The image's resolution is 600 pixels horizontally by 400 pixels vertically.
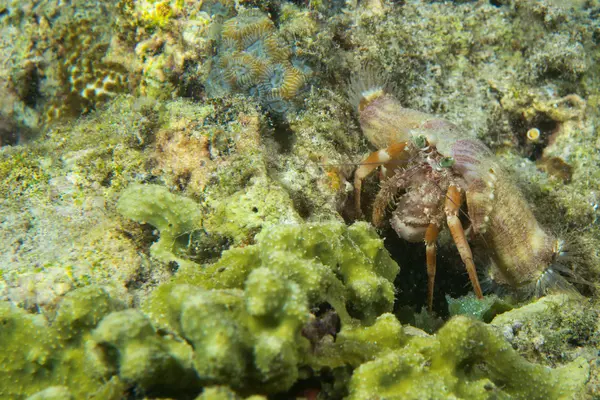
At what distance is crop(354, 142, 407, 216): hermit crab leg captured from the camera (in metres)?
3.50

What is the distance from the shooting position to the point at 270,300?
1511mm

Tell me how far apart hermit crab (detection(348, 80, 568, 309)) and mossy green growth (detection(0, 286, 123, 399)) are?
2.40m

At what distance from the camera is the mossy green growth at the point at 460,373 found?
169 centimetres

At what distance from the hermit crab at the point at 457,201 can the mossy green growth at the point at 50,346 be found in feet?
7.86

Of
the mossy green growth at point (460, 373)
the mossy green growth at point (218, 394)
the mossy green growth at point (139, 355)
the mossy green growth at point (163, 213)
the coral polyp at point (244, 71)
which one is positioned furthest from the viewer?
the coral polyp at point (244, 71)

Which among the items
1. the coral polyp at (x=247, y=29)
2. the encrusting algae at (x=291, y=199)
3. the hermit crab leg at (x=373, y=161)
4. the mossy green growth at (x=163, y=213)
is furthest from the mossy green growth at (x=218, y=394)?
the coral polyp at (x=247, y=29)

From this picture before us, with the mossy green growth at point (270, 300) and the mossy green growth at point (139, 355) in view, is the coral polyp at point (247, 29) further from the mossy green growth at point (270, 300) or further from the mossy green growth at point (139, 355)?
the mossy green growth at point (139, 355)

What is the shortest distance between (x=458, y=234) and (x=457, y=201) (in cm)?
29

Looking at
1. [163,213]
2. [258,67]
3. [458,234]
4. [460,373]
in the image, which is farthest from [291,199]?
[460,373]

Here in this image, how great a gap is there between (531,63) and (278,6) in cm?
292

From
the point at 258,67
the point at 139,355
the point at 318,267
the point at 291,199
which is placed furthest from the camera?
the point at 258,67

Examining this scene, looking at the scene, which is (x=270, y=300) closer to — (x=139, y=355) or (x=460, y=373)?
(x=139, y=355)

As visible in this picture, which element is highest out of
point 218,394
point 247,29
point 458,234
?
point 247,29

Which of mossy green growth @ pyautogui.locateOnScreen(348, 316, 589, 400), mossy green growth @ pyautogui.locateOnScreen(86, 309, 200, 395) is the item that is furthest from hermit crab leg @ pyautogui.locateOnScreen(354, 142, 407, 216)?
mossy green growth @ pyautogui.locateOnScreen(86, 309, 200, 395)
